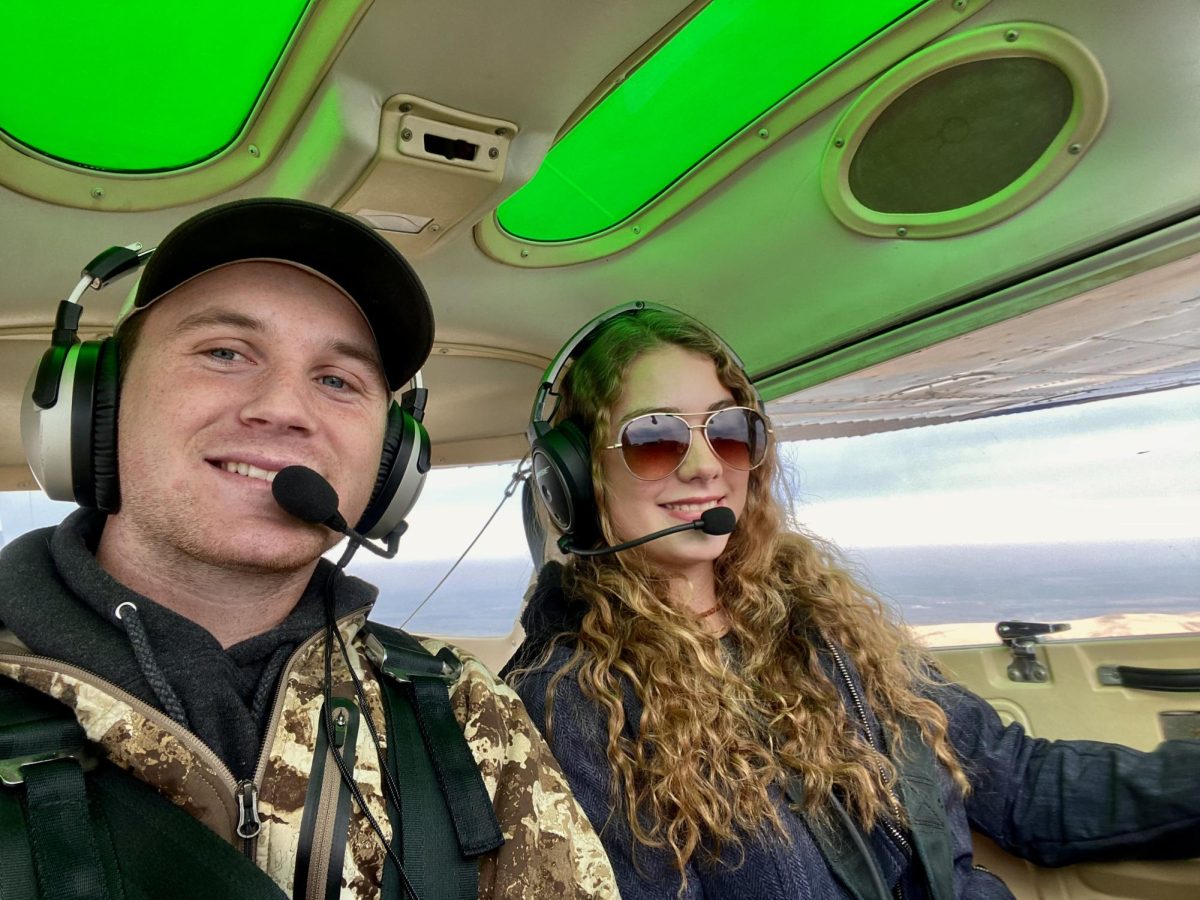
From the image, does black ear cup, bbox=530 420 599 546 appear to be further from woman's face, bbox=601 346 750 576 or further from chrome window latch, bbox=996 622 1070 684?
chrome window latch, bbox=996 622 1070 684

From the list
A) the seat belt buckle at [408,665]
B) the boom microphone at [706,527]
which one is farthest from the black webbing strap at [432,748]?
the boom microphone at [706,527]

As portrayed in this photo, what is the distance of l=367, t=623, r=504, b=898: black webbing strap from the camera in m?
0.95

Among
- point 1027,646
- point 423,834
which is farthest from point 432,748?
point 1027,646

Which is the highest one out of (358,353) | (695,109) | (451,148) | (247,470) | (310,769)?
(695,109)

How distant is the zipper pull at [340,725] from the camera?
952mm

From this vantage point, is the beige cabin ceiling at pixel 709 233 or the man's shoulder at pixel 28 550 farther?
the beige cabin ceiling at pixel 709 233

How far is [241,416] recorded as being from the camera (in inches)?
39.7

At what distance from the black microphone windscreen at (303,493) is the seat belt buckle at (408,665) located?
0.89 feet

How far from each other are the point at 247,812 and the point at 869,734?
1116 mm

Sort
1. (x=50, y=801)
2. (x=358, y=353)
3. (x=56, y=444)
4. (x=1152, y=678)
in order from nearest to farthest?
(x=50, y=801), (x=56, y=444), (x=358, y=353), (x=1152, y=678)

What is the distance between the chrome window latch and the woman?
0.40 meters

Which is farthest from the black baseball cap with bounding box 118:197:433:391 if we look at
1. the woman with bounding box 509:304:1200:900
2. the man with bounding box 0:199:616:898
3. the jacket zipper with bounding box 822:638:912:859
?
the jacket zipper with bounding box 822:638:912:859

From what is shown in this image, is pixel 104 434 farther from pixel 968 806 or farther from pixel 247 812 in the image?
pixel 968 806

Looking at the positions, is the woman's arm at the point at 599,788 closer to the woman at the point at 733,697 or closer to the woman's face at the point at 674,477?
the woman at the point at 733,697
